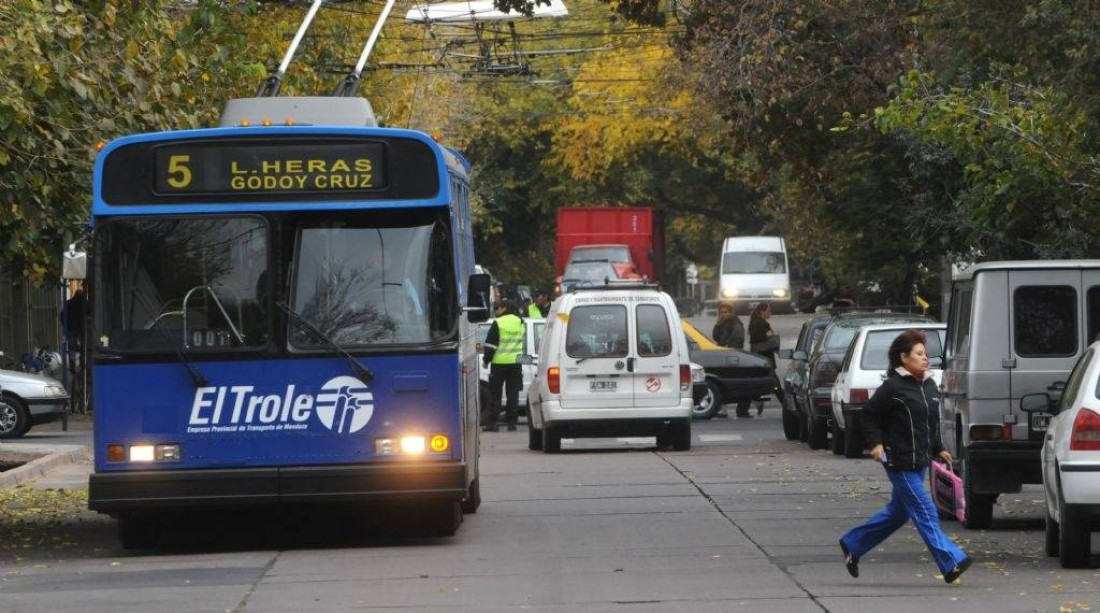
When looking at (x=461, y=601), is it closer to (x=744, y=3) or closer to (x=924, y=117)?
(x=924, y=117)

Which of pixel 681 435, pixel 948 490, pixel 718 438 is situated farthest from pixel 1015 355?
pixel 718 438

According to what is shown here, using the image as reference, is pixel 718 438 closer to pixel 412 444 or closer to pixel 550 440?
pixel 550 440

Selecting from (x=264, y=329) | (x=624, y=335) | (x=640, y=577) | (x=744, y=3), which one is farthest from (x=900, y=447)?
(x=744, y=3)

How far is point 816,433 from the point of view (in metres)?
24.7

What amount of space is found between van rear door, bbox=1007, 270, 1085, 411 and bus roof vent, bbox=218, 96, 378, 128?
5300mm

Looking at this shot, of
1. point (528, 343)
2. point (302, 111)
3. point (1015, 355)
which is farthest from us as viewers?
point (528, 343)

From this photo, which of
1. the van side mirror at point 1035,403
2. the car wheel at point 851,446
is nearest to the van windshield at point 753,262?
the car wheel at point 851,446

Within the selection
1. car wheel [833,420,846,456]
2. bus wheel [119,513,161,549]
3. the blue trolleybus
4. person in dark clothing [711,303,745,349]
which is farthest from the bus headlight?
person in dark clothing [711,303,745,349]

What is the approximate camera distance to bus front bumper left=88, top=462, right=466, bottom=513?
13461 millimetres

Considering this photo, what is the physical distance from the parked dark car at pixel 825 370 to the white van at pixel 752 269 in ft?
130

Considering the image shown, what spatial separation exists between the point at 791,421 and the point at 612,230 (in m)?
27.8

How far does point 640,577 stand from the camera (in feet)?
40.2

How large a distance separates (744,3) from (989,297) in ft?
49.3

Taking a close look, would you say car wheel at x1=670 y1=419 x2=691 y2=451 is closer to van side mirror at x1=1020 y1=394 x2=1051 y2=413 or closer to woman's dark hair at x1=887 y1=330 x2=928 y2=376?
van side mirror at x1=1020 y1=394 x2=1051 y2=413
